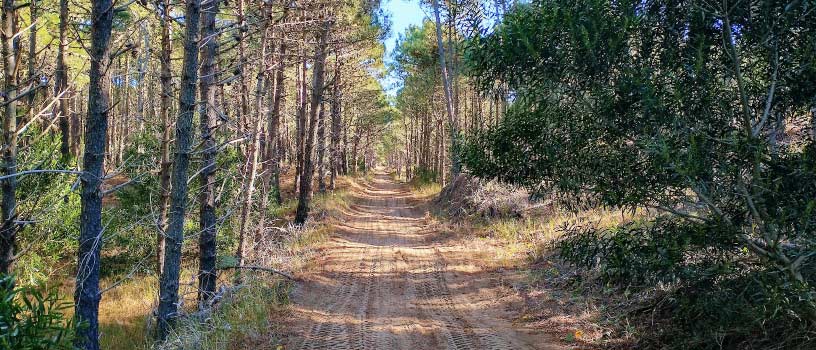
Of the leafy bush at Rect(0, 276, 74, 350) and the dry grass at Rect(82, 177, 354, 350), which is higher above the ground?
the leafy bush at Rect(0, 276, 74, 350)

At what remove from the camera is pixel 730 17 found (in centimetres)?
408

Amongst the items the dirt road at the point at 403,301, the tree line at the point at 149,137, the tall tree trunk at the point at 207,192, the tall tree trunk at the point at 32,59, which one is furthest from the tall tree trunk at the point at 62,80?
the dirt road at the point at 403,301

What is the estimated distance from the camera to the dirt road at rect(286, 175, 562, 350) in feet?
22.0

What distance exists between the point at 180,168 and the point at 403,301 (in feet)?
14.2

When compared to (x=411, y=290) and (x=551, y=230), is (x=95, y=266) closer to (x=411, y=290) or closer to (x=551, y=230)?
(x=411, y=290)

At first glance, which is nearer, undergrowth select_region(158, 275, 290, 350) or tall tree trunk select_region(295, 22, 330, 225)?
undergrowth select_region(158, 275, 290, 350)

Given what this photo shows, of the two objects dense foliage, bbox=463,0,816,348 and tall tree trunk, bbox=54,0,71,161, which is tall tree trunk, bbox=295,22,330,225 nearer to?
tall tree trunk, bbox=54,0,71,161

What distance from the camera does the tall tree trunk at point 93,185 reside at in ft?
15.5

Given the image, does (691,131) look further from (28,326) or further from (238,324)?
(238,324)

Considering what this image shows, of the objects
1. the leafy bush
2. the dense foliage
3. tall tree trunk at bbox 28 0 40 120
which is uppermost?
tall tree trunk at bbox 28 0 40 120

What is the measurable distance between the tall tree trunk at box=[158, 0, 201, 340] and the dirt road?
1.73 m

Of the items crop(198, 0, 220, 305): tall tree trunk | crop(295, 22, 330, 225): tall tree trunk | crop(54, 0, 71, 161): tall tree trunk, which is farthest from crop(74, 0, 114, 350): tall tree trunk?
crop(295, 22, 330, 225): tall tree trunk

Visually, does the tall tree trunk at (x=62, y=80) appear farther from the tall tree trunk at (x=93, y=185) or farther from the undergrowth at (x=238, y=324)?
the undergrowth at (x=238, y=324)

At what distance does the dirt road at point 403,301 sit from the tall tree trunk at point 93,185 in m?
2.45
